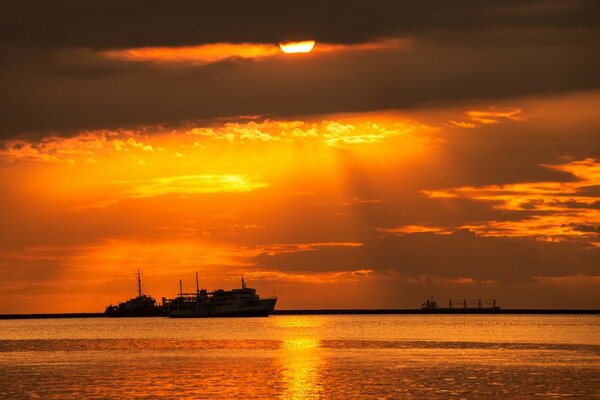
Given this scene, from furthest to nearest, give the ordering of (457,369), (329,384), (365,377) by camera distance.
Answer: (457,369) < (365,377) < (329,384)

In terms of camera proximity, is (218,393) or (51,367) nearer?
(218,393)

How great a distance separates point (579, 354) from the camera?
416 feet

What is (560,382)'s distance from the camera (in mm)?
81500

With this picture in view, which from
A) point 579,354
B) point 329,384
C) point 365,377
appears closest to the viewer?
point 329,384

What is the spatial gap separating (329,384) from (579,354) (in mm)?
56033

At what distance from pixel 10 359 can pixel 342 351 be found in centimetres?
4092

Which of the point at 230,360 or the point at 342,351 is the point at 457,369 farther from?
the point at 342,351

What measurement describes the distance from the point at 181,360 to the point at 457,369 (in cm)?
3370

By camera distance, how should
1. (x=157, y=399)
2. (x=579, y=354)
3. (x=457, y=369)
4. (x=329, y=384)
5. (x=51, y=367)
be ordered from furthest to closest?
(x=579, y=354)
(x=51, y=367)
(x=457, y=369)
(x=329, y=384)
(x=157, y=399)

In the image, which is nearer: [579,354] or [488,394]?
[488,394]

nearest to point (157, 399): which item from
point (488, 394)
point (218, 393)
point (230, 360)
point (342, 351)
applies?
point (218, 393)

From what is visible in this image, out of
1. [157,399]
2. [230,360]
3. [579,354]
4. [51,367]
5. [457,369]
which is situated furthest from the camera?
[579,354]

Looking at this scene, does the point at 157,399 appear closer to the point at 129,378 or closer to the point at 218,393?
the point at 218,393

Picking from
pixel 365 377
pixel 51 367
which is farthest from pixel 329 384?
pixel 51 367
